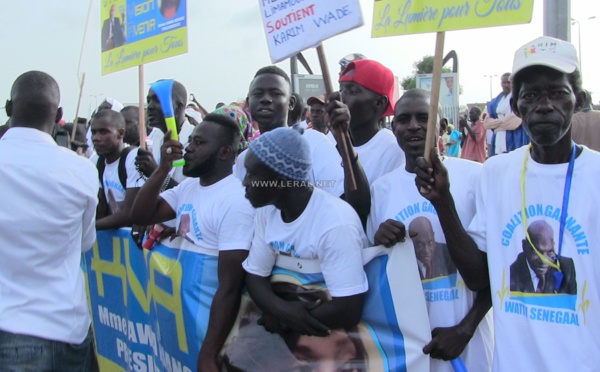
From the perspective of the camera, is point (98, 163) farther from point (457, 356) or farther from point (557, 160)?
point (557, 160)

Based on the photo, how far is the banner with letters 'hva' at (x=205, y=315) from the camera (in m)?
2.38

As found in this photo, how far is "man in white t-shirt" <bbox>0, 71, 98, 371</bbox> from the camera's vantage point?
256cm

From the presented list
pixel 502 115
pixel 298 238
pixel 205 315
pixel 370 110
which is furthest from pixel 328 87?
pixel 502 115

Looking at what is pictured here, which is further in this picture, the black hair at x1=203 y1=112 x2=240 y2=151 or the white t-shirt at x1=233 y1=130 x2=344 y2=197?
the black hair at x1=203 y1=112 x2=240 y2=151

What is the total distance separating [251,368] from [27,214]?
118cm

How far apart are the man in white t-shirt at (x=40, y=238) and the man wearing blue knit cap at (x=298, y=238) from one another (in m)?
0.82

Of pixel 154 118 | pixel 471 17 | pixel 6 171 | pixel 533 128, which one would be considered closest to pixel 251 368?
pixel 6 171

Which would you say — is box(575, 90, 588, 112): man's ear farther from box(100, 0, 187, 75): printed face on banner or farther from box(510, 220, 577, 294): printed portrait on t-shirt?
box(100, 0, 187, 75): printed face on banner

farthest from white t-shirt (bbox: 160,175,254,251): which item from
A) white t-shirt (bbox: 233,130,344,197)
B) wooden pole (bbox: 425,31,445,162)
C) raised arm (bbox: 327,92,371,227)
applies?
wooden pole (bbox: 425,31,445,162)

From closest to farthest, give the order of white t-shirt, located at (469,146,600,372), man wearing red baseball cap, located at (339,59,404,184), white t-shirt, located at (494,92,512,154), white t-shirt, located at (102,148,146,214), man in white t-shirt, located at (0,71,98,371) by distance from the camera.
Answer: white t-shirt, located at (469,146,600,372), man in white t-shirt, located at (0,71,98,371), man wearing red baseball cap, located at (339,59,404,184), white t-shirt, located at (102,148,146,214), white t-shirt, located at (494,92,512,154)

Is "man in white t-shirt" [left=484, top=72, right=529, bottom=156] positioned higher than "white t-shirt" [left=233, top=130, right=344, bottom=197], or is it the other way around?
"man in white t-shirt" [left=484, top=72, right=529, bottom=156]

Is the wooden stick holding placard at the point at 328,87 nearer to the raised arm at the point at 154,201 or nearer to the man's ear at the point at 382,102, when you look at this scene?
the man's ear at the point at 382,102

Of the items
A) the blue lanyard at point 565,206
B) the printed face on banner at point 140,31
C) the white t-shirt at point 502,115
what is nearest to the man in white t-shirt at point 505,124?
the white t-shirt at point 502,115

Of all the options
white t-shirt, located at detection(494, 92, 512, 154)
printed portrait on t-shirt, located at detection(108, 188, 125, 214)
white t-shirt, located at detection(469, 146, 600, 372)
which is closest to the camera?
white t-shirt, located at detection(469, 146, 600, 372)
